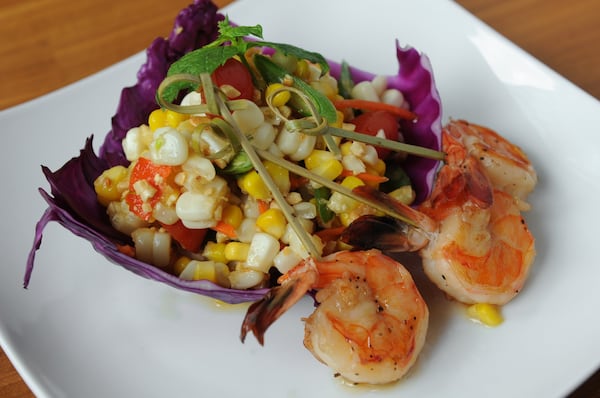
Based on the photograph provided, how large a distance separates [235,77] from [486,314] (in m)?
1.15

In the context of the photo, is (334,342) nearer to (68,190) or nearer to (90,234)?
(90,234)

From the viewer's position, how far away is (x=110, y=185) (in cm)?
252

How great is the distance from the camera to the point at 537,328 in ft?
7.64

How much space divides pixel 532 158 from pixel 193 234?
1.37 meters

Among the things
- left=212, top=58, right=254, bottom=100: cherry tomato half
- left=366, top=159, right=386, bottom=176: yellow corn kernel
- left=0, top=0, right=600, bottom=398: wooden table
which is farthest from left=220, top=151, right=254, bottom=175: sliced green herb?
left=0, top=0, right=600, bottom=398: wooden table

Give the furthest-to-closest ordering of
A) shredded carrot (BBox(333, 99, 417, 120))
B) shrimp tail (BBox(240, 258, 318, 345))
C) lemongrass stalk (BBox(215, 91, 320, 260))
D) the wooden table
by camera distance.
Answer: the wooden table < shredded carrot (BBox(333, 99, 417, 120)) < lemongrass stalk (BBox(215, 91, 320, 260)) < shrimp tail (BBox(240, 258, 318, 345))

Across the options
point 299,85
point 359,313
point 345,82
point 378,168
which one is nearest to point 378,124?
point 378,168

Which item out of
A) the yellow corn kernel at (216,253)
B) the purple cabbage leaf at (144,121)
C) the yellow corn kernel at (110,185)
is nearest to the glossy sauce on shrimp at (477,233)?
the purple cabbage leaf at (144,121)

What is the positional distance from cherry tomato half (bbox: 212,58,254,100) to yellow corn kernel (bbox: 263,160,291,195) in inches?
10.2

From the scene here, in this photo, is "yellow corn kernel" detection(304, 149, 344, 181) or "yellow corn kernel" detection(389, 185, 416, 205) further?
"yellow corn kernel" detection(389, 185, 416, 205)

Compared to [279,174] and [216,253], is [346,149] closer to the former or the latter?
[279,174]

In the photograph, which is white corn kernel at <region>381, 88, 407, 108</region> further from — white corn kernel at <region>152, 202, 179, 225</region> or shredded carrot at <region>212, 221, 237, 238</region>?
white corn kernel at <region>152, 202, 179, 225</region>

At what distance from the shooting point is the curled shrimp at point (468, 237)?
2312mm

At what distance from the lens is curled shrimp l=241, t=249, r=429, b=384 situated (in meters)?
2.09
